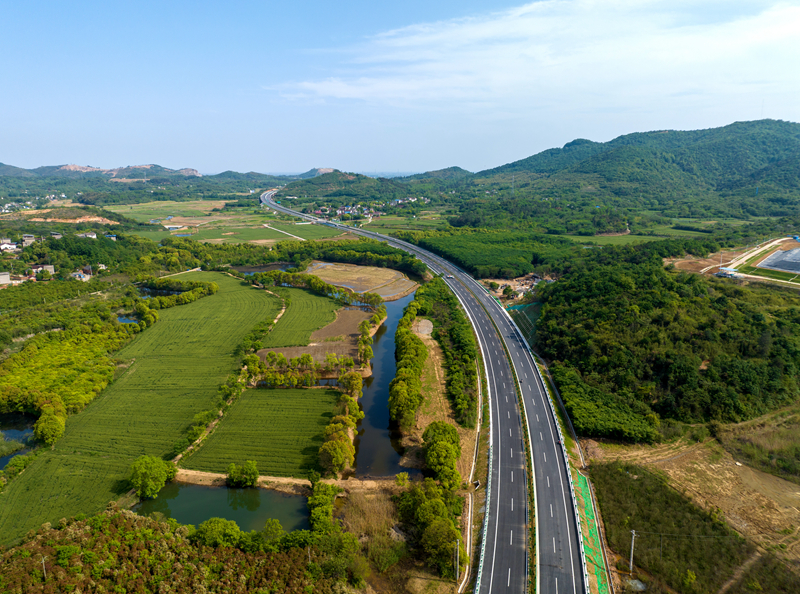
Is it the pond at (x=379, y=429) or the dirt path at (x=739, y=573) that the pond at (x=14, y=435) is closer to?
the pond at (x=379, y=429)

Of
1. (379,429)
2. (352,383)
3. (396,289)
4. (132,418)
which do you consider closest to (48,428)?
(132,418)

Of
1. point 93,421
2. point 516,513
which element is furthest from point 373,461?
point 93,421

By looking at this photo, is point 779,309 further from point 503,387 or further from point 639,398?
point 503,387

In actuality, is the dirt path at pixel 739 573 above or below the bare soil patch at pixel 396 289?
below

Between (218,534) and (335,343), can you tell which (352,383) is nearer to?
(335,343)

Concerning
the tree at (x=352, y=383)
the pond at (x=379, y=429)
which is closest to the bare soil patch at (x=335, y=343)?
the pond at (x=379, y=429)

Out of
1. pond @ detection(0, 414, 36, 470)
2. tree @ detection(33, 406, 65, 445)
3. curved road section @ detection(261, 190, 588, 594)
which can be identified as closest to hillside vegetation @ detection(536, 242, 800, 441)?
curved road section @ detection(261, 190, 588, 594)

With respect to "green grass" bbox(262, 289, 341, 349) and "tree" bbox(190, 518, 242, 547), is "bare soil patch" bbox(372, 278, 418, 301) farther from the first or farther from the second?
"tree" bbox(190, 518, 242, 547)
